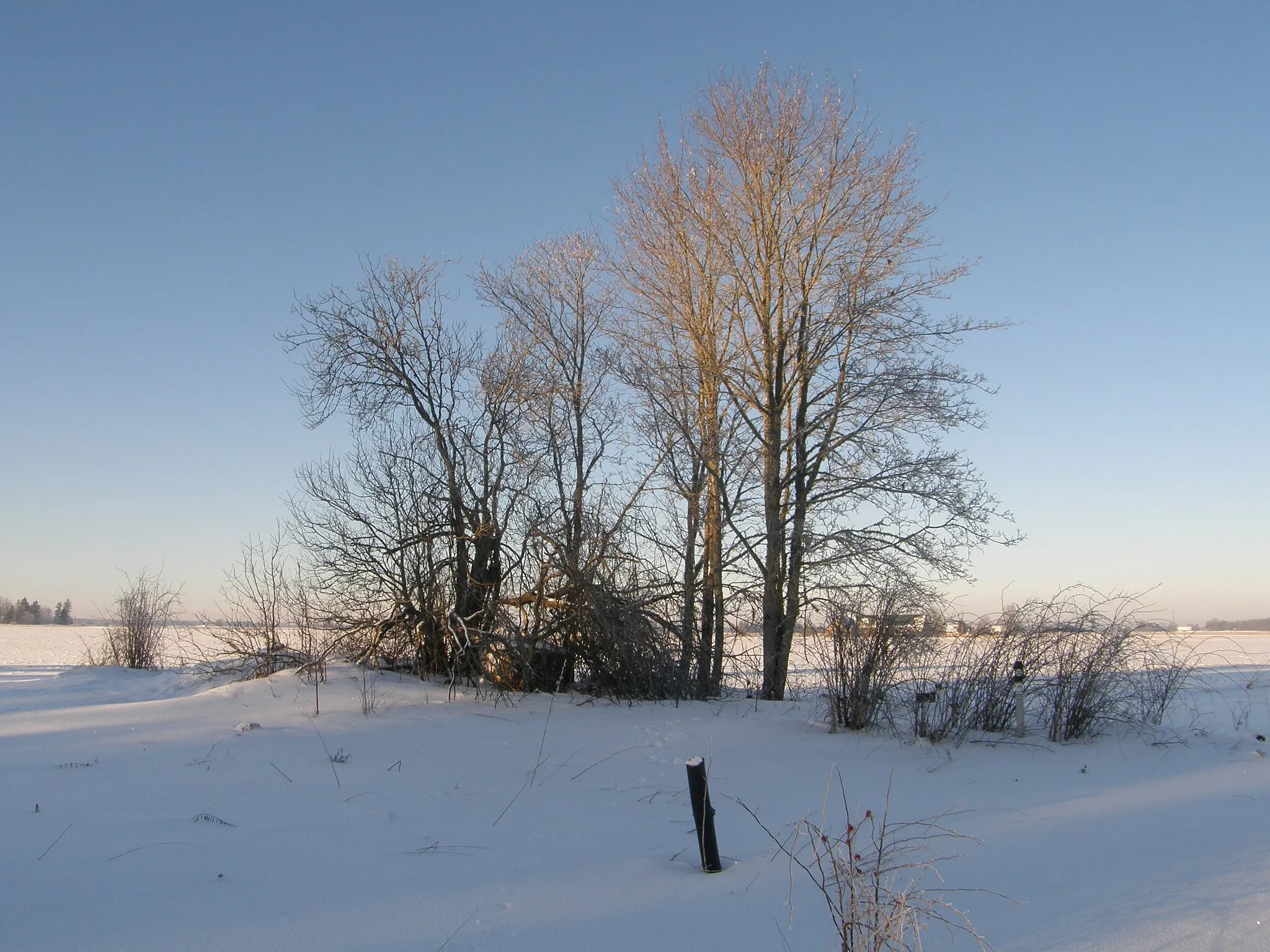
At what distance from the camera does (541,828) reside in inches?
198

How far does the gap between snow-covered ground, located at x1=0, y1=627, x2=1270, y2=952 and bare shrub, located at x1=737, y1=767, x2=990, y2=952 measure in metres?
0.13

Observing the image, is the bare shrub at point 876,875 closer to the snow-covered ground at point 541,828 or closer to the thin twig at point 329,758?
the snow-covered ground at point 541,828

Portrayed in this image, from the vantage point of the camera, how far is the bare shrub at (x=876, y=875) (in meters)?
2.75

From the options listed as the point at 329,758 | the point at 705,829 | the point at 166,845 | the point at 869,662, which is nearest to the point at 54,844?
the point at 166,845

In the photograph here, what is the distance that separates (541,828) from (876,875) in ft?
8.78

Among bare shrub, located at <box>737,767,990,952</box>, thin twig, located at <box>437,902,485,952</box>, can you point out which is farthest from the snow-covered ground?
bare shrub, located at <box>737,767,990,952</box>

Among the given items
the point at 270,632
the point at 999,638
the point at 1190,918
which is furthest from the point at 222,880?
the point at 270,632

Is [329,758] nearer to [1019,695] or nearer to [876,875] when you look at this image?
[876,875]

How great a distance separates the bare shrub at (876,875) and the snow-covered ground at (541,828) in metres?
0.13

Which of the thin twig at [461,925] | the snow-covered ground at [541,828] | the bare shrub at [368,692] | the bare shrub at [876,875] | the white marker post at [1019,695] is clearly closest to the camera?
the bare shrub at [876,875]

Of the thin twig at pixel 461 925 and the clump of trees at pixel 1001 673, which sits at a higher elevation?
the clump of trees at pixel 1001 673

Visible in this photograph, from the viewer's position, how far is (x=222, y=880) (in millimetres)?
3838

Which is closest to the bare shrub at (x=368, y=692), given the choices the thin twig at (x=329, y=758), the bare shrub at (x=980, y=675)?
the thin twig at (x=329, y=758)

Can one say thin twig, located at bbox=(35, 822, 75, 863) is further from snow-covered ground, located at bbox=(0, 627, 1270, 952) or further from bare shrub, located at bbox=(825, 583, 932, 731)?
bare shrub, located at bbox=(825, 583, 932, 731)
